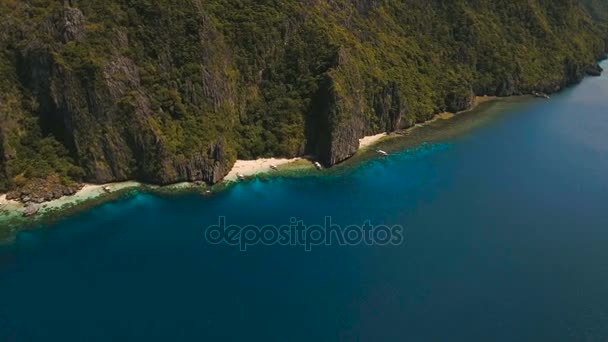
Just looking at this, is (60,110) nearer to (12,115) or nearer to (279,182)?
(12,115)

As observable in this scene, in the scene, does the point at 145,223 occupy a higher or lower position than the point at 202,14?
lower

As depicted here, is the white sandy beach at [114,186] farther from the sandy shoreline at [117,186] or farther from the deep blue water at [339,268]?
the deep blue water at [339,268]

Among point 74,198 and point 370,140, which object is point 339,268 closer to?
point 74,198

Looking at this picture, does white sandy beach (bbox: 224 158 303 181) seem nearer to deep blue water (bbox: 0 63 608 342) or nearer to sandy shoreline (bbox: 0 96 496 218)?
sandy shoreline (bbox: 0 96 496 218)

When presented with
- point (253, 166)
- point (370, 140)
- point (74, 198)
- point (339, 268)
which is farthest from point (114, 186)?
point (370, 140)

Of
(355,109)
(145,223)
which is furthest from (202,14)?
(145,223)

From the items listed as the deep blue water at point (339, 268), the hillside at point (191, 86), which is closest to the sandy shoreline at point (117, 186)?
the hillside at point (191, 86)
